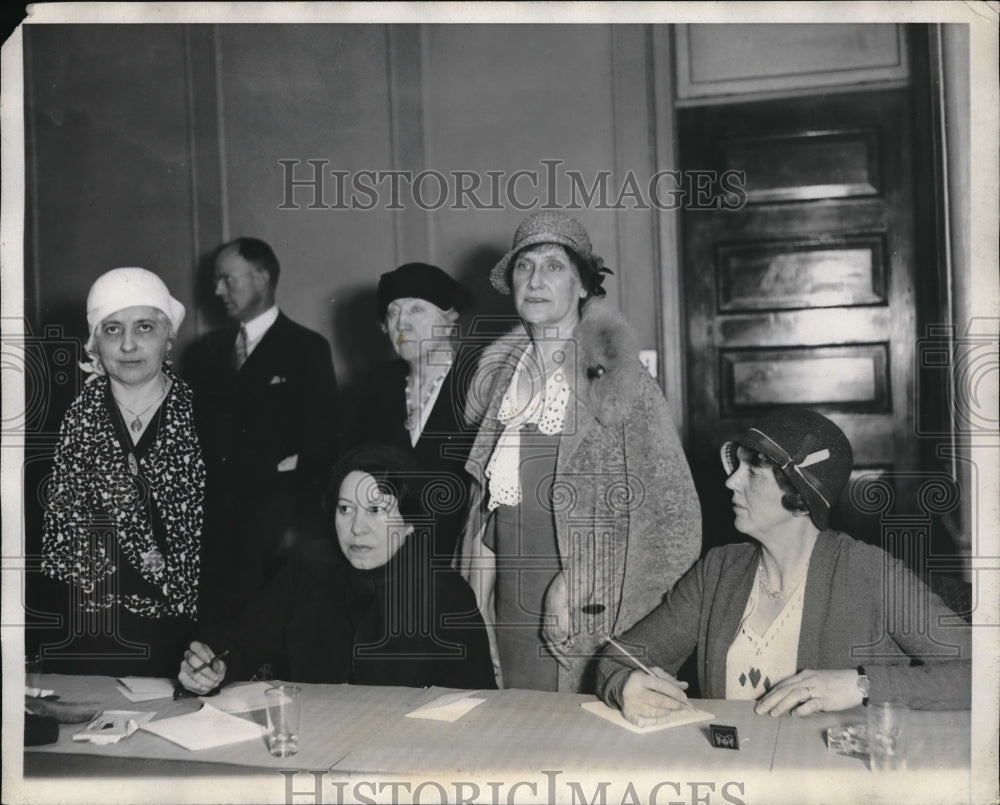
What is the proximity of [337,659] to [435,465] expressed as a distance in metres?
0.67

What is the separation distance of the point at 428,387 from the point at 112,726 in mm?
1440

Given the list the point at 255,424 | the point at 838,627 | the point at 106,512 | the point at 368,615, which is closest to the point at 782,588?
the point at 838,627

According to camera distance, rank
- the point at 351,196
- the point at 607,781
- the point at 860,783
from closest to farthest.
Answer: the point at 860,783, the point at 607,781, the point at 351,196

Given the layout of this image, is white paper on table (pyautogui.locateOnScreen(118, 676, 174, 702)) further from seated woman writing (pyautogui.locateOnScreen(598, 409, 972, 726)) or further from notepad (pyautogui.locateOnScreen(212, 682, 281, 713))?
seated woman writing (pyautogui.locateOnScreen(598, 409, 972, 726))

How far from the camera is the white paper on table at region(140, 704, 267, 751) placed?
2.02m

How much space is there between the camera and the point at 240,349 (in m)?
3.49

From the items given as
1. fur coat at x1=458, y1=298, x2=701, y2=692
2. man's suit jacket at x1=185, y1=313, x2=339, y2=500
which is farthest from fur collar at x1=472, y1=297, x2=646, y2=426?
man's suit jacket at x1=185, y1=313, x2=339, y2=500

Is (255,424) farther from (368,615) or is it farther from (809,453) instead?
(809,453)

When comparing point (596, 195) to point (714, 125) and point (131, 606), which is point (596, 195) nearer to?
point (714, 125)

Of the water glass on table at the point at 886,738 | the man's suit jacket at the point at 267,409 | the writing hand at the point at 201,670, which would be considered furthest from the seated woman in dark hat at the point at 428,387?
the water glass on table at the point at 886,738

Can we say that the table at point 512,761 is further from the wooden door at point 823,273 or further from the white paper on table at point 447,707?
the wooden door at point 823,273

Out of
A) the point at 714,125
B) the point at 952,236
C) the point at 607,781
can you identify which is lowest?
the point at 607,781

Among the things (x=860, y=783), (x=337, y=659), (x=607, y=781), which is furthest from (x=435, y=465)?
(x=860, y=783)

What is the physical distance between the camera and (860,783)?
1.95 m
